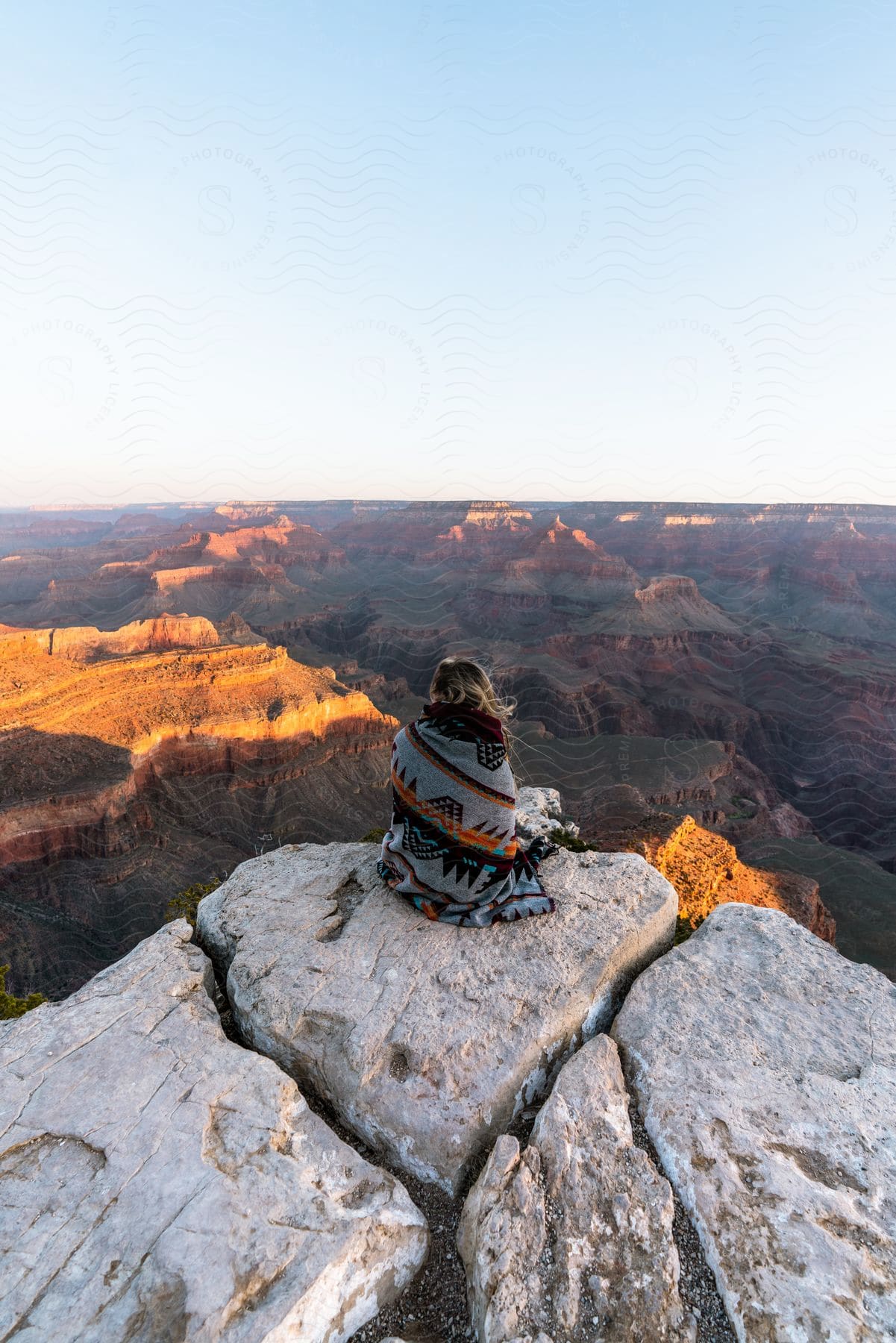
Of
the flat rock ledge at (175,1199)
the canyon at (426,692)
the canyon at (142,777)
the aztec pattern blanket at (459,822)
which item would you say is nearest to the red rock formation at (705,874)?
the canyon at (426,692)

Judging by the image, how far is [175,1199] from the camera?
107 inches

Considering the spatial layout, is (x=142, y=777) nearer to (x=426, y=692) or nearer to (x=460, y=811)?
(x=460, y=811)

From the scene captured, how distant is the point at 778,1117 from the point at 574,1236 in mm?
1329

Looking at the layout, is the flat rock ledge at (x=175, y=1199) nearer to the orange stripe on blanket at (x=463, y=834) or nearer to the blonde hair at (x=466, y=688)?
the orange stripe on blanket at (x=463, y=834)

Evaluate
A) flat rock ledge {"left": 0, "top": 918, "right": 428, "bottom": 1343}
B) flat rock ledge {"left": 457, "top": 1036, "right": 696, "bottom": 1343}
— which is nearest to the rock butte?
flat rock ledge {"left": 0, "top": 918, "right": 428, "bottom": 1343}

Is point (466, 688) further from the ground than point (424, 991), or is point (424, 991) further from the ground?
point (466, 688)

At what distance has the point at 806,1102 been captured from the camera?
328 centimetres

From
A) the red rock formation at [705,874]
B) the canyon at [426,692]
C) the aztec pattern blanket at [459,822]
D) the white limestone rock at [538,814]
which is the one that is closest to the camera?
the aztec pattern blanket at [459,822]

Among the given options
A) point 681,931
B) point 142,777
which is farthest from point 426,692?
point 681,931

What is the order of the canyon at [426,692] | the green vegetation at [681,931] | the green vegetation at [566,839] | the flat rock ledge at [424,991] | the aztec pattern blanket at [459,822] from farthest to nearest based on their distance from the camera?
the canyon at [426,692]
the green vegetation at [566,839]
the green vegetation at [681,931]
the aztec pattern blanket at [459,822]
the flat rock ledge at [424,991]

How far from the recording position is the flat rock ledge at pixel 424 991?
3400 millimetres

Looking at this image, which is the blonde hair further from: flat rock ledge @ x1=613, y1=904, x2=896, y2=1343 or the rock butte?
the rock butte

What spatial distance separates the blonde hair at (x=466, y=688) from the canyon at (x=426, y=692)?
0.86 m

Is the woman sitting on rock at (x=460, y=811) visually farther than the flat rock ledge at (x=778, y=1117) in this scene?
Yes
